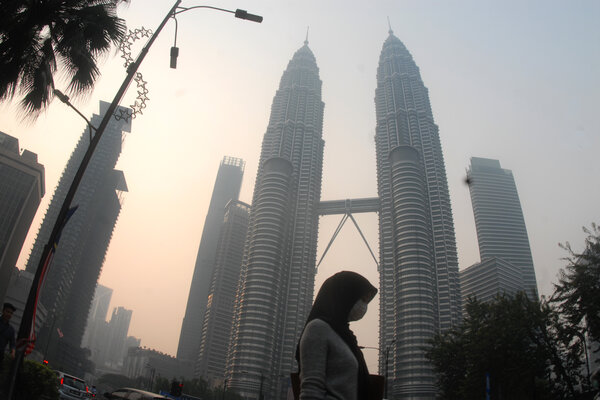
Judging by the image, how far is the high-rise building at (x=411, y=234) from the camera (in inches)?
4757

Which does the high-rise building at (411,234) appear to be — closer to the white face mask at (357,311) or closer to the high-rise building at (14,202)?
the high-rise building at (14,202)

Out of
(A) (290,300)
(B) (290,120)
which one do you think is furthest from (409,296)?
(B) (290,120)

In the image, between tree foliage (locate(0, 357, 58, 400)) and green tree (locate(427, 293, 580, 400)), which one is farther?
green tree (locate(427, 293, 580, 400))

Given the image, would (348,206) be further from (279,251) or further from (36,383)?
(36,383)

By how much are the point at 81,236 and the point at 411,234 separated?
122m

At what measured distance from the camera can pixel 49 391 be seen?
474 inches

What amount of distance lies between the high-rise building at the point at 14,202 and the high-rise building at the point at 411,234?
3725 inches

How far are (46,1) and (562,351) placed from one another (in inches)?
1263

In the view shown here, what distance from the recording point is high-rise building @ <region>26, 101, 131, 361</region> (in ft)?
493

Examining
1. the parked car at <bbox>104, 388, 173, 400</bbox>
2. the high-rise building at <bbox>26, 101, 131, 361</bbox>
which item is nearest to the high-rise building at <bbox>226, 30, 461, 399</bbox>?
the high-rise building at <bbox>26, 101, 131, 361</bbox>

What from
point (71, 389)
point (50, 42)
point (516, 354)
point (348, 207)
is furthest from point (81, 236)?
point (50, 42)

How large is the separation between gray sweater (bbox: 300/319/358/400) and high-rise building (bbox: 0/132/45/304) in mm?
105622

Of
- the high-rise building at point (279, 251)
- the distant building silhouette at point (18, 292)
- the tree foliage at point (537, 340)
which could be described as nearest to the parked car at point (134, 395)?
the tree foliage at point (537, 340)

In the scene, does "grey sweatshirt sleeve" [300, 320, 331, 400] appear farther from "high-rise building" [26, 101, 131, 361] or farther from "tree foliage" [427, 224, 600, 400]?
"high-rise building" [26, 101, 131, 361]
